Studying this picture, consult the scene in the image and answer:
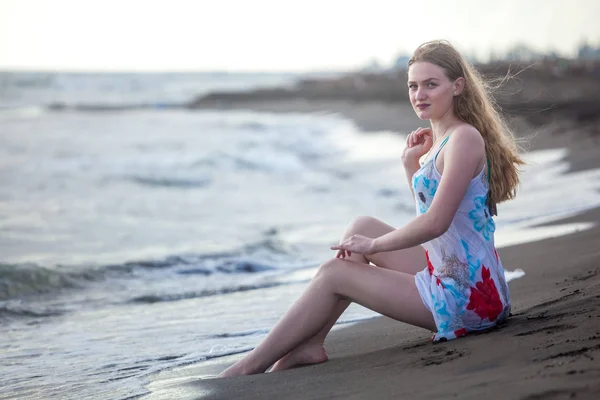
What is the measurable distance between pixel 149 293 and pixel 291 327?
2.82m

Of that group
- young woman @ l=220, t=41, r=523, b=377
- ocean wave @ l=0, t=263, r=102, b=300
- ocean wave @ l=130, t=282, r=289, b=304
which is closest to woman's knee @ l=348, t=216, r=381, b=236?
young woman @ l=220, t=41, r=523, b=377

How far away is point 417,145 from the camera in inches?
143

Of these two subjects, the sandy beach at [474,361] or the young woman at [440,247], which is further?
the young woman at [440,247]

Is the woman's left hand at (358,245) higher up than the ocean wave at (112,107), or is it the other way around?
the ocean wave at (112,107)

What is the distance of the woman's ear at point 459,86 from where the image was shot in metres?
3.28

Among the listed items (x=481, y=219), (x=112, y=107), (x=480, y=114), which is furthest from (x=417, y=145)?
(x=112, y=107)

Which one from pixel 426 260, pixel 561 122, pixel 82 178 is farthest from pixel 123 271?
pixel 561 122

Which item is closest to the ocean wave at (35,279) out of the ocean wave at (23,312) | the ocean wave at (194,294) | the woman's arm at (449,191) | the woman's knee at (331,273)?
the ocean wave at (23,312)

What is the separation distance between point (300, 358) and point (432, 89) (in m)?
1.22

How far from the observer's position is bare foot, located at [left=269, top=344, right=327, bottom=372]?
11.1 feet

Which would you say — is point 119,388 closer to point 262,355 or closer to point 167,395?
point 167,395

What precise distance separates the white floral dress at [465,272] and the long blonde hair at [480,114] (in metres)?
0.07

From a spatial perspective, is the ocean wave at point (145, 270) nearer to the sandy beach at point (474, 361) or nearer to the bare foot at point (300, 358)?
the sandy beach at point (474, 361)

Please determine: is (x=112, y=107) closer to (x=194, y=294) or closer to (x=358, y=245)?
(x=194, y=294)
